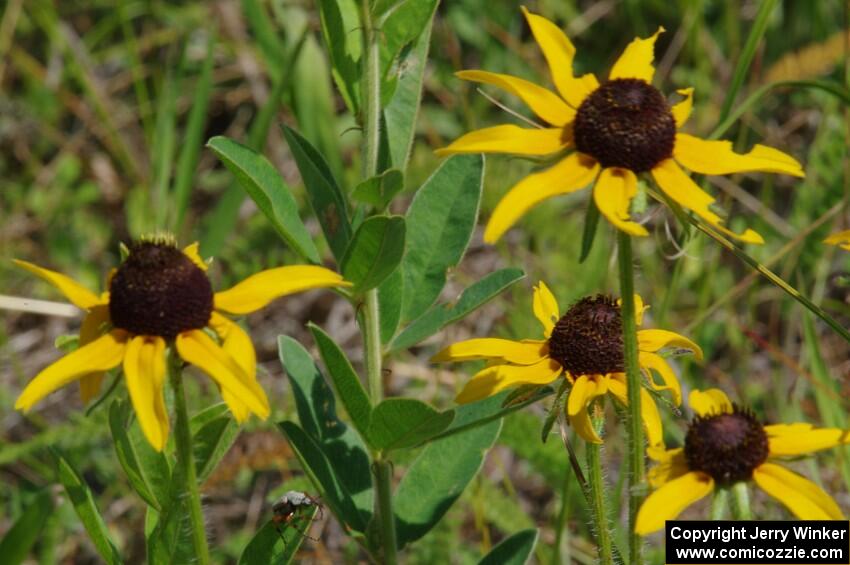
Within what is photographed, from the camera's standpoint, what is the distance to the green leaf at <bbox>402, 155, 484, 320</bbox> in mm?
2342

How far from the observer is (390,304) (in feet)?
7.54

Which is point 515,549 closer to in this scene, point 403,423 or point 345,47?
point 403,423

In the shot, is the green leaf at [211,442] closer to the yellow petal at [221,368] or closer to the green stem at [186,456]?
the green stem at [186,456]

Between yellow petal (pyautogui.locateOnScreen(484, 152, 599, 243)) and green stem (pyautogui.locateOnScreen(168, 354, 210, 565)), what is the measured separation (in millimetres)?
490

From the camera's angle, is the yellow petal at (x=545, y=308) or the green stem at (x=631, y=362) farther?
the yellow petal at (x=545, y=308)

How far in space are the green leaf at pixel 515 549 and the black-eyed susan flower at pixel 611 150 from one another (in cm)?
71

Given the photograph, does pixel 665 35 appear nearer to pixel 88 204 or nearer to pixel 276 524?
pixel 88 204

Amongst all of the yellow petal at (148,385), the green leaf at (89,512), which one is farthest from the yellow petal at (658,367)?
the green leaf at (89,512)

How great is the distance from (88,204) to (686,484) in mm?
3846

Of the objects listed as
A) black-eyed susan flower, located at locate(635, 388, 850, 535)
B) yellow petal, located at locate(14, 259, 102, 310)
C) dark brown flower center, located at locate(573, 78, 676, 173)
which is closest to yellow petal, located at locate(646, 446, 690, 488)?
black-eyed susan flower, located at locate(635, 388, 850, 535)

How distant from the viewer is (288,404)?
11.6 feet

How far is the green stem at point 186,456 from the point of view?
1778 mm

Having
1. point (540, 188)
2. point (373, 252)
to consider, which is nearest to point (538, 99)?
point (540, 188)

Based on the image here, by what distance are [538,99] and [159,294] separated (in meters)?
0.64
